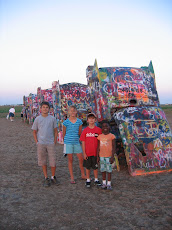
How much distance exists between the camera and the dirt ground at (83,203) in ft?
10.3

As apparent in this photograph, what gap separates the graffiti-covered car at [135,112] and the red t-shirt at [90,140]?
1146mm

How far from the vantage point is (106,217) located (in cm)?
331

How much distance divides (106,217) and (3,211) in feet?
5.52

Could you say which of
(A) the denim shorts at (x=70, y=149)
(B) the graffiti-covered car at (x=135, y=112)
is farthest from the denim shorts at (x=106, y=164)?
(B) the graffiti-covered car at (x=135, y=112)

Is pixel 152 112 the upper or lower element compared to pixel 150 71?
lower

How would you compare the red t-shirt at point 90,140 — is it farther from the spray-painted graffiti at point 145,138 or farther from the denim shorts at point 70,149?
the spray-painted graffiti at point 145,138

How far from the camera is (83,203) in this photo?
3838mm

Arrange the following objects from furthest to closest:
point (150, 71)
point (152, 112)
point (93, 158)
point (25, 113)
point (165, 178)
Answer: point (25, 113) → point (150, 71) → point (152, 112) → point (165, 178) → point (93, 158)

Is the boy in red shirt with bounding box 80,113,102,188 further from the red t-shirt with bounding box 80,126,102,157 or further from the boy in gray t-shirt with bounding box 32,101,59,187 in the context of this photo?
the boy in gray t-shirt with bounding box 32,101,59,187

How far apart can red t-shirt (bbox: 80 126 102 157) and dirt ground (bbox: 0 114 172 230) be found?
2.55 ft

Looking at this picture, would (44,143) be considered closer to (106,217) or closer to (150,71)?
(106,217)

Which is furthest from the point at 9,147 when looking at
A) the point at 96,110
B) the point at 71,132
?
the point at 71,132

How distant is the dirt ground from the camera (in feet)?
10.3

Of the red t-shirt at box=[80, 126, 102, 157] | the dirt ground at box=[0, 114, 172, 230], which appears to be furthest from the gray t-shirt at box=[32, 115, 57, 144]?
the dirt ground at box=[0, 114, 172, 230]
